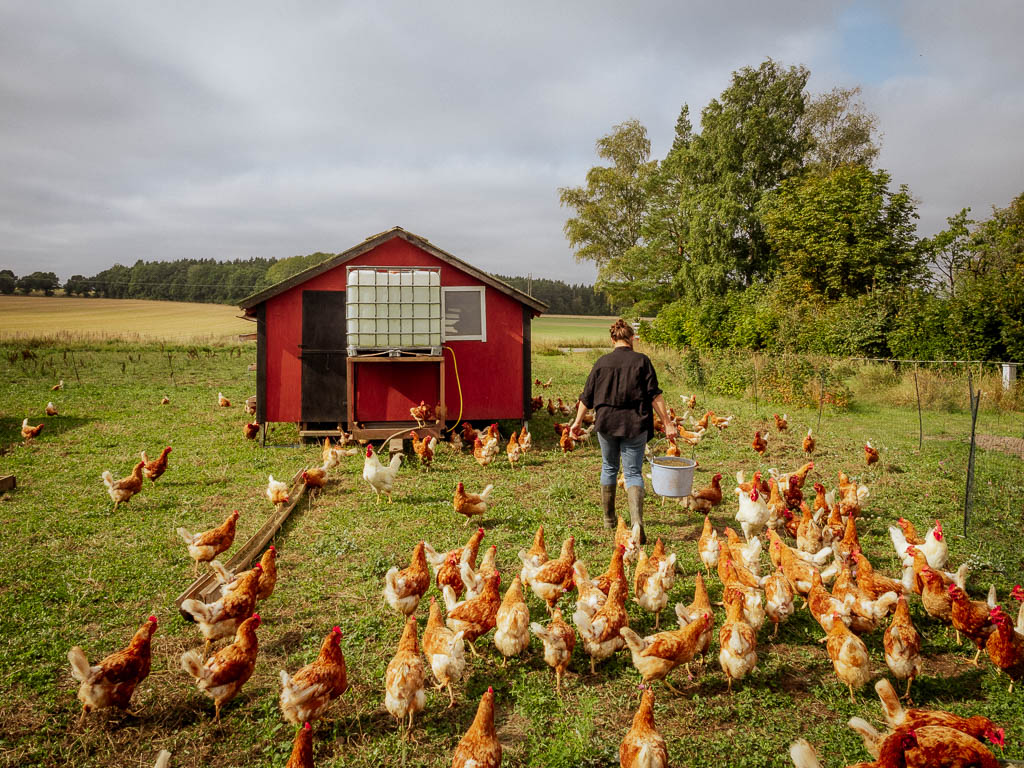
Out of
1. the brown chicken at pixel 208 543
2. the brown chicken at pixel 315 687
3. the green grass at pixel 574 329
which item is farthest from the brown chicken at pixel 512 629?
the green grass at pixel 574 329

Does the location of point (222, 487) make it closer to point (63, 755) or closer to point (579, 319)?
point (63, 755)

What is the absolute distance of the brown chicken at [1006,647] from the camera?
3617 millimetres

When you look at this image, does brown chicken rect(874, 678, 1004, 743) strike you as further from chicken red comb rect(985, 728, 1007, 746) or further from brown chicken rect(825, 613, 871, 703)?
brown chicken rect(825, 613, 871, 703)

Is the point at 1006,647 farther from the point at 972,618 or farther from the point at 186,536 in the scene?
the point at 186,536

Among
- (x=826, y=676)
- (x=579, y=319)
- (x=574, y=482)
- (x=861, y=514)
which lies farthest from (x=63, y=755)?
(x=579, y=319)

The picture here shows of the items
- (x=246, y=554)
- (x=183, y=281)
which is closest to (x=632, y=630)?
(x=246, y=554)

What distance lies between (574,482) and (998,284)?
18.2m

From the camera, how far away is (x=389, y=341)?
34.4 ft

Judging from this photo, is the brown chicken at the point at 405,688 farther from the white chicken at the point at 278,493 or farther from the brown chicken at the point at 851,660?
the white chicken at the point at 278,493

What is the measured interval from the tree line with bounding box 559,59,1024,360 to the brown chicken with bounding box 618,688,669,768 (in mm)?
20090

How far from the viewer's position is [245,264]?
79.3 metres

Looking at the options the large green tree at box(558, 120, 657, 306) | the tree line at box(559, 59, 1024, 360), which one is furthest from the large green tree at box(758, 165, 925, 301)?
the large green tree at box(558, 120, 657, 306)

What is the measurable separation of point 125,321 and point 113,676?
171ft

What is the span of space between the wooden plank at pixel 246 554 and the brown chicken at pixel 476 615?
2.07m
